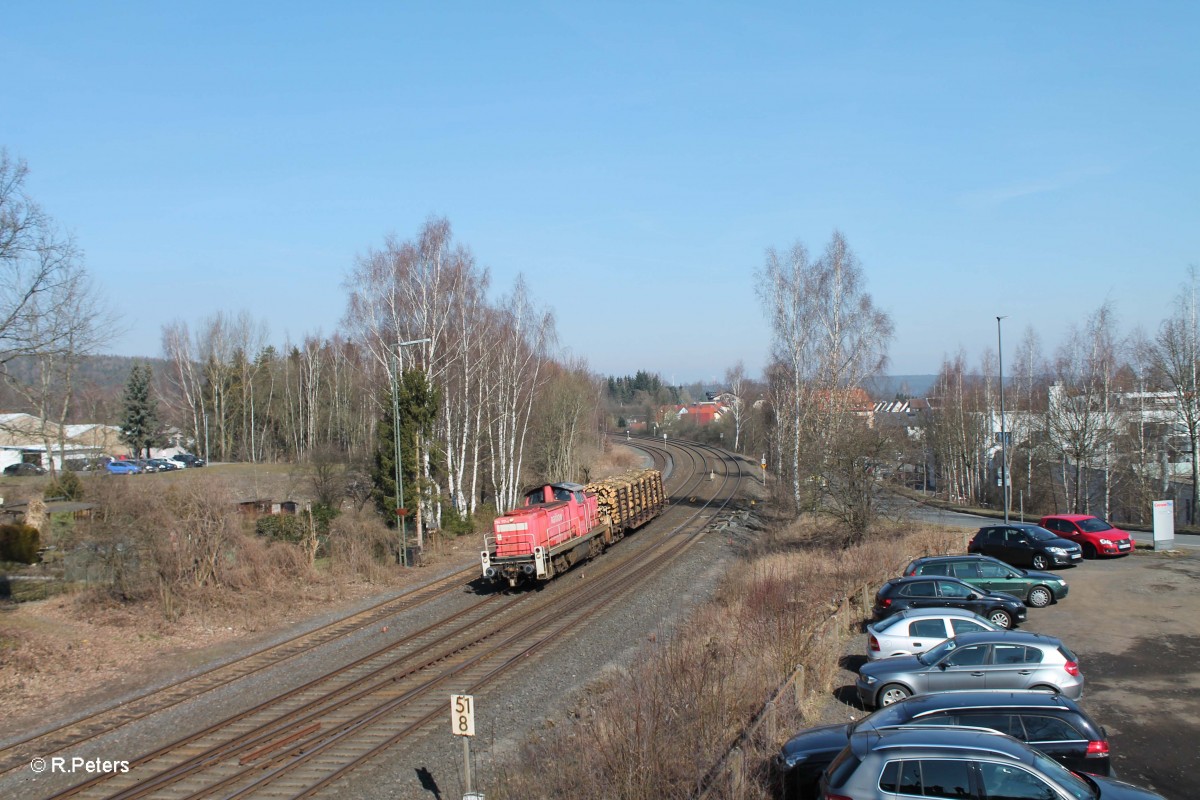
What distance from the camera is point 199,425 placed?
7175 cm

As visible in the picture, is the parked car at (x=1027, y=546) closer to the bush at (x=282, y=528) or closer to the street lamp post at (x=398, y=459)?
the street lamp post at (x=398, y=459)

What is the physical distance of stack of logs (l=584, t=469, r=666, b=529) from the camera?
1294 inches

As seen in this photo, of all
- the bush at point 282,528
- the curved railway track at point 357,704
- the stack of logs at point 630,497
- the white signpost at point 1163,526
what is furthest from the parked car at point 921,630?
the bush at point 282,528

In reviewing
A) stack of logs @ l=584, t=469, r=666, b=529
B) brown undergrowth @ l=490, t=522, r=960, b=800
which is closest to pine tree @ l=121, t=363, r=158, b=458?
stack of logs @ l=584, t=469, r=666, b=529

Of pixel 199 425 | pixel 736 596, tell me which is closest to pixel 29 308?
pixel 736 596

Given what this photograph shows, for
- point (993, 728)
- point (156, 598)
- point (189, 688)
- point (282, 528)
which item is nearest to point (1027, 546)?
point (993, 728)

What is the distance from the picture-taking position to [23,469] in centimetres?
6044

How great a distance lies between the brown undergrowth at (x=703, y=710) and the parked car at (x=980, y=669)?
1253mm

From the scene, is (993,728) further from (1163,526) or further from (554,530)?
(1163,526)

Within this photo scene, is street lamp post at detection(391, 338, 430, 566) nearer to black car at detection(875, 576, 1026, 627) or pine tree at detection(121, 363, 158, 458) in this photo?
black car at detection(875, 576, 1026, 627)

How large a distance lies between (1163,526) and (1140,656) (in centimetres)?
1481

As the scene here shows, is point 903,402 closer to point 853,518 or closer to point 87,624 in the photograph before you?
point 853,518

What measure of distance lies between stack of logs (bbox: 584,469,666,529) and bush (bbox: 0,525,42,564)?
1992 centimetres

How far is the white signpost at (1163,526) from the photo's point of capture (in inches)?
1077
